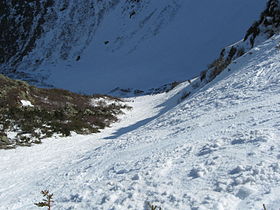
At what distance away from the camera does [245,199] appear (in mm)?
3730

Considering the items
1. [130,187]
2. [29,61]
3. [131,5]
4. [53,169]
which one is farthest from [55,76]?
[130,187]

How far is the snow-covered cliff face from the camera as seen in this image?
5050 cm

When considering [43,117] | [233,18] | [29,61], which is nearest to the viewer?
[43,117]

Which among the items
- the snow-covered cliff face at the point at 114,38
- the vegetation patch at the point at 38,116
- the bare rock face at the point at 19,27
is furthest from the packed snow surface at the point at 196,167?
the bare rock face at the point at 19,27

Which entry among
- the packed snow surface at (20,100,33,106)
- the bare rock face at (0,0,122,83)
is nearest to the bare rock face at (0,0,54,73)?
the bare rock face at (0,0,122,83)

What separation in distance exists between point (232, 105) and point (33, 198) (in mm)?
6174

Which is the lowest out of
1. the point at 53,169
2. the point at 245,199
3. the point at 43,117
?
the point at 245,199

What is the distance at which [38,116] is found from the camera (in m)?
16.8

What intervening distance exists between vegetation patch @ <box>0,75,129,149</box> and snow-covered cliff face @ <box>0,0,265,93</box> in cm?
2576

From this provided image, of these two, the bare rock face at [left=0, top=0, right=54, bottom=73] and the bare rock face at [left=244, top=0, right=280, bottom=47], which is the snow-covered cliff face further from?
the bare rock face at [left=244, top=0, right=280, bottom=47]

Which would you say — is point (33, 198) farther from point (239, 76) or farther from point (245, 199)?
point (239, 76)

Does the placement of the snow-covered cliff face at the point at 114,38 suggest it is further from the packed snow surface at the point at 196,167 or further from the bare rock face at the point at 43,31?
the packed snow surface at the point at 196,167

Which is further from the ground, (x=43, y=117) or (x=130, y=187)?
(x=43, y=117)

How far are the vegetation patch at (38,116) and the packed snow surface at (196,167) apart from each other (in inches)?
149
